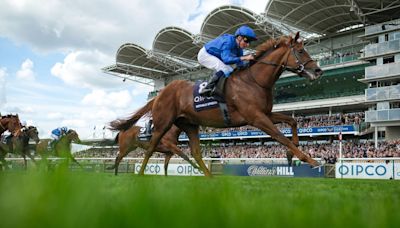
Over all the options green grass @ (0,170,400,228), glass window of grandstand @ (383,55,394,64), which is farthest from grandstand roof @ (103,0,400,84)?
green grass @ (0,170,400,228)

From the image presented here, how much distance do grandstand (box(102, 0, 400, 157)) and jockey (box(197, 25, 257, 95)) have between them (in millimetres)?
33149

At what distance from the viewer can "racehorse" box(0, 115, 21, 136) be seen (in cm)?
1328

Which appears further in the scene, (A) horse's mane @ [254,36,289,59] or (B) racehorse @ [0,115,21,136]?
(B) racehorse @ [0,115,21,136]

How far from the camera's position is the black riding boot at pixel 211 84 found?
22.2 ft

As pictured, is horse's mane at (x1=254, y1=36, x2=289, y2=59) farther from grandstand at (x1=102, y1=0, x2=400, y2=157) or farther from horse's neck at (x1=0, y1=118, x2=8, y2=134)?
grandstand at (x1=102, y1=0, x2=400, y2=157)

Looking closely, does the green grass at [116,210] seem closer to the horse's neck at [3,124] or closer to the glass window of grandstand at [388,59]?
the horse's neck at [3,124]

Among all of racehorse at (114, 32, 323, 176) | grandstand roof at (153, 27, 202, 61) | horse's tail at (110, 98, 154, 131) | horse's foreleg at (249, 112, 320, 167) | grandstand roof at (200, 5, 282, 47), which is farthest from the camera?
grandstand roof at (153, 27, 202, 61)

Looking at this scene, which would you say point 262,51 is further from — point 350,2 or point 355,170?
point 350,2

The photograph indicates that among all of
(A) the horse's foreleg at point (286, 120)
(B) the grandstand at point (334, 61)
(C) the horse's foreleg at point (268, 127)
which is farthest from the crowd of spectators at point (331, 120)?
(C) the horse's foreleg at point (268, 127)

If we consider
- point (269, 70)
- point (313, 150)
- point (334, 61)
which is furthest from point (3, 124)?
point (334, 61)

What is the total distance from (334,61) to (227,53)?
4052cm

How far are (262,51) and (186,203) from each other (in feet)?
21.1

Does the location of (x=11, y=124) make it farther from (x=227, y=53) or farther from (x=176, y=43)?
(x=176, y=43)

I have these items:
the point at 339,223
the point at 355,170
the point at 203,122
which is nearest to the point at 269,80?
the point at 203,122
